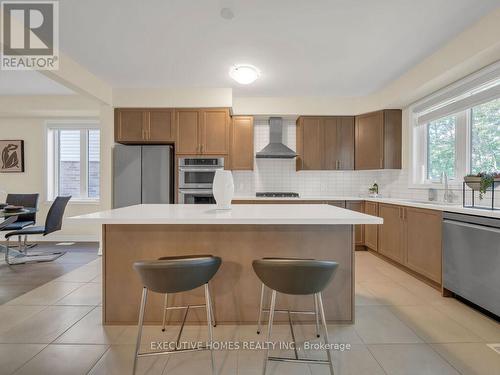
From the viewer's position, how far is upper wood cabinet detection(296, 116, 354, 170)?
451 cm

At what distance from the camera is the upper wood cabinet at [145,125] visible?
413cm

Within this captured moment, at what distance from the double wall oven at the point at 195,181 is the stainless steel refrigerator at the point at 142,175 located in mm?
211

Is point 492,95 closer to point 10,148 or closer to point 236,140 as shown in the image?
point 236,140

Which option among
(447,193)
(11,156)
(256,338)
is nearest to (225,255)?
(256,338)

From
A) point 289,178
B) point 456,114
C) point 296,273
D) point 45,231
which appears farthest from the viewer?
point 289,178

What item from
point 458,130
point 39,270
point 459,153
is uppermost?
point 458,130

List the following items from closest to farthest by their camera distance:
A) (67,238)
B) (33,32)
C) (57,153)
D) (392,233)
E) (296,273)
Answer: (296,273)
(33,32)
(392,233)
(67,238)
(57,153)

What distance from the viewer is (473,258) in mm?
2223

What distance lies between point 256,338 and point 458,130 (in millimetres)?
3331

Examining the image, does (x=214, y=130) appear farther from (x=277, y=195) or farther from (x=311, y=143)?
(x=311, y=143)

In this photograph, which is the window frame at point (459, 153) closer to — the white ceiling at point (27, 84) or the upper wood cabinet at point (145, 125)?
the upper wood cabinet at point (145, 125)

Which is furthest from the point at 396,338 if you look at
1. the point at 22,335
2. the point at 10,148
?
the point at 10,148

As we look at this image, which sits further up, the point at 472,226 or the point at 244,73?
the point at 244,73

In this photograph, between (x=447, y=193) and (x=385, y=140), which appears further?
(x=385, y=140)
